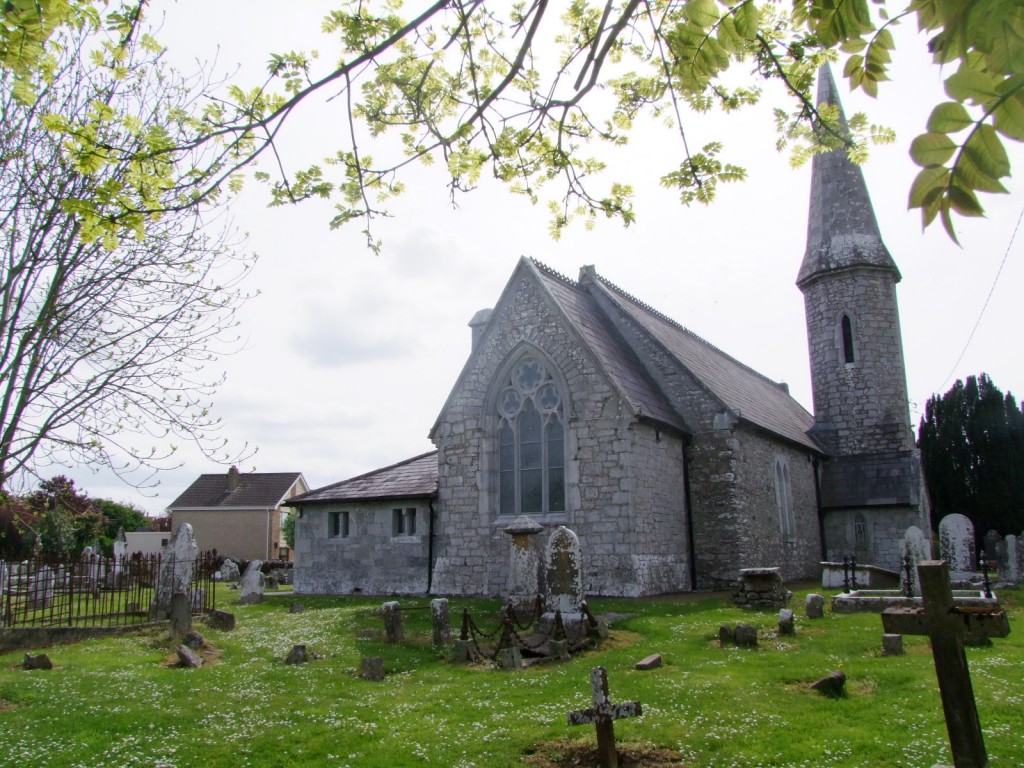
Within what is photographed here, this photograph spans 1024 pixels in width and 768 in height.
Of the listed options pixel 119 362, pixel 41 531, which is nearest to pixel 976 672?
pixel 119 362

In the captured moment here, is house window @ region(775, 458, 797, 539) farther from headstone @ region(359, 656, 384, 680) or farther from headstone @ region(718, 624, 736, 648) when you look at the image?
headstone @ region(359, 656, 384, 680)

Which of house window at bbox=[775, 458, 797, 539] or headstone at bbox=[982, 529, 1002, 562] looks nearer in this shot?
house window at bbox=[775, 458, 797, 539]

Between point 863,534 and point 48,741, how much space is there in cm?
2255

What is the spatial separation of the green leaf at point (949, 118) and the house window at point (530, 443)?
16.0 metres

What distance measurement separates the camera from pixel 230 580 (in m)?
32.7

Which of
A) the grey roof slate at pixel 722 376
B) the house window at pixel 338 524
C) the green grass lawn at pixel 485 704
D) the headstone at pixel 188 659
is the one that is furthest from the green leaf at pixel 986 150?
the house window at pixel 338 524

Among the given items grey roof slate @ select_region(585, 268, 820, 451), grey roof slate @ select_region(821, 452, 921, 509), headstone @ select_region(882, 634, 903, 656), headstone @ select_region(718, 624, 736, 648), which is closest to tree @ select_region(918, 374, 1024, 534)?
grey roof slate @ select_region(585, 268, 820, 451)

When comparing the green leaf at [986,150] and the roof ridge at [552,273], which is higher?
the roof ridge at [552,273]

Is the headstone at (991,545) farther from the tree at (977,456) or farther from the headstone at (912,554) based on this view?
the headstone at (912,554)

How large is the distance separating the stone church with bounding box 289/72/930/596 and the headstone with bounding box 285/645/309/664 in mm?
6020

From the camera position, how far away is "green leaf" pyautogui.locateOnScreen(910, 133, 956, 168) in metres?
1.69

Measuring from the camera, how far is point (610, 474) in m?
16.6

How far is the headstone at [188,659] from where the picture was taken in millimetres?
10867

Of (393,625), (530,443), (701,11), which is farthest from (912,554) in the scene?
(701,11)
